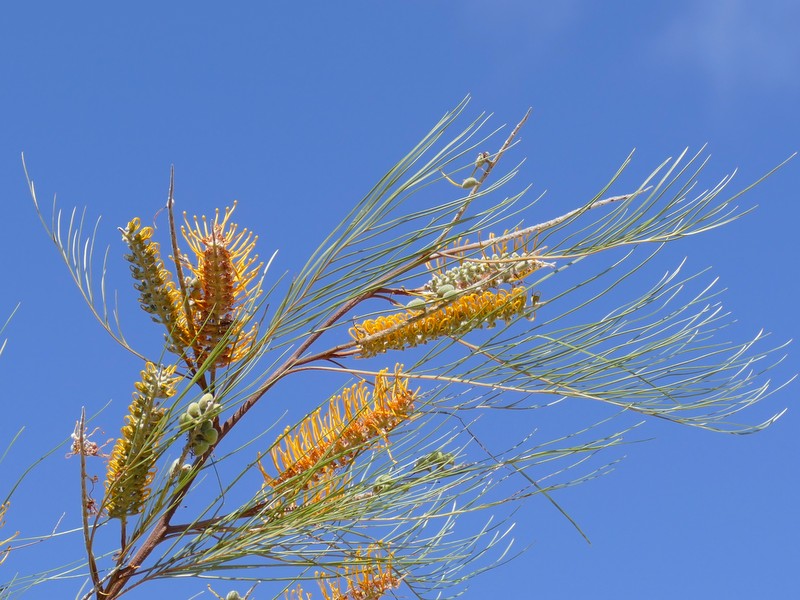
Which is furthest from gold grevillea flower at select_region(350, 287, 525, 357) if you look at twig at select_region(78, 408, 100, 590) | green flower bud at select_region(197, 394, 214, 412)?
twig at select_region(78, 408, 100, 590)

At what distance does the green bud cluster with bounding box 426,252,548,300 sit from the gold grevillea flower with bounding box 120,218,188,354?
37 centimetres

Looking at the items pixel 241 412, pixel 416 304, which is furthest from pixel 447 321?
pixel 241 412

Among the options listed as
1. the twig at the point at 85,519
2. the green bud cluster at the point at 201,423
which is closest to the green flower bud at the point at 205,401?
the green bud cluster at the point at 201,423

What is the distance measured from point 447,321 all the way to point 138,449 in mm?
470

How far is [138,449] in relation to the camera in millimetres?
1279

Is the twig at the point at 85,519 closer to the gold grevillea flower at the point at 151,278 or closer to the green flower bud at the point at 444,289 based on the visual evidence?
the gold grevillea flower at the point at 151,278

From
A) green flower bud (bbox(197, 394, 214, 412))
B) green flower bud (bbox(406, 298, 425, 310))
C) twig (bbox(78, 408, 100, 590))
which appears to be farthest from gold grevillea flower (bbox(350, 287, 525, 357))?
twig (bbox(78, 408, 100, 590))

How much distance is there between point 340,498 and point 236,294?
330 mm

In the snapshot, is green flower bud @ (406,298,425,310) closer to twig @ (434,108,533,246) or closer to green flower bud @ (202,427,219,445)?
twig @ (434,108,533,246)

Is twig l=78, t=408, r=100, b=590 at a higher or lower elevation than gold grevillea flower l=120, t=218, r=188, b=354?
lower

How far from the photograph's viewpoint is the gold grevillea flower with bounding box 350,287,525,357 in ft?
4.30

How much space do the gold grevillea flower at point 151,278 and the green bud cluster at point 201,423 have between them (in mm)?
109

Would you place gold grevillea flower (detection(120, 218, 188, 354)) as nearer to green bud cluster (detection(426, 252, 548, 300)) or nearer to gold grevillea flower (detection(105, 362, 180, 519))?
gold grevillea flower (detection(105, 362, 180, 519))

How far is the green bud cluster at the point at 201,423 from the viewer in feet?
3.99
